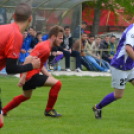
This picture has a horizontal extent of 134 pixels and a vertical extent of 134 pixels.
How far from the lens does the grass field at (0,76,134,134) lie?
18.3 ft

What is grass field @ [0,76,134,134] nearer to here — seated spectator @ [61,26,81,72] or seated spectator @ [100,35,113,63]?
seated spectator @ [61,26,81,72]

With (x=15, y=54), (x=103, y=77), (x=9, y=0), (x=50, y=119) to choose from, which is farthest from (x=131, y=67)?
(x=9, y=0)

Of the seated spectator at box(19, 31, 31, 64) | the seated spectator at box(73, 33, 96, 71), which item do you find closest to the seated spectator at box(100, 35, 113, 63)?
the seated spectator at box(73, 33, 96, 71)

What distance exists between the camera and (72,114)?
22.6 feet

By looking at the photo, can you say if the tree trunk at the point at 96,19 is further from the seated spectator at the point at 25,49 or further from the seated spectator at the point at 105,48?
the seated spectator at the point at 25,49

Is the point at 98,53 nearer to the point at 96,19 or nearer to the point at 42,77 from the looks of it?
the point at 96,19

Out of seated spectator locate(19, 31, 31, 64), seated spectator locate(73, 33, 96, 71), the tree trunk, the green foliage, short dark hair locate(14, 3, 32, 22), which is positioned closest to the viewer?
short dark hair locate(14, 3, 32, 22)

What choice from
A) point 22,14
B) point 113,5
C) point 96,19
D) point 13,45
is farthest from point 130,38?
point 96,19

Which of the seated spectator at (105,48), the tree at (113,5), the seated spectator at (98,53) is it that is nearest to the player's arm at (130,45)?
the seated spectator at (98,53)

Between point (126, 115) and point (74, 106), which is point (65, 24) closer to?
point (74, 106)

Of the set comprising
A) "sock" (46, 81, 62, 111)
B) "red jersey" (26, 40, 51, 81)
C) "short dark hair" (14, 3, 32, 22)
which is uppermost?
"short dark hair" (14, 3, 32, 22)

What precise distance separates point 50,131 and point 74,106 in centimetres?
232

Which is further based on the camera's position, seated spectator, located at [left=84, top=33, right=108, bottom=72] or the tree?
the tree

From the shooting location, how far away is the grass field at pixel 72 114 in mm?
5586
